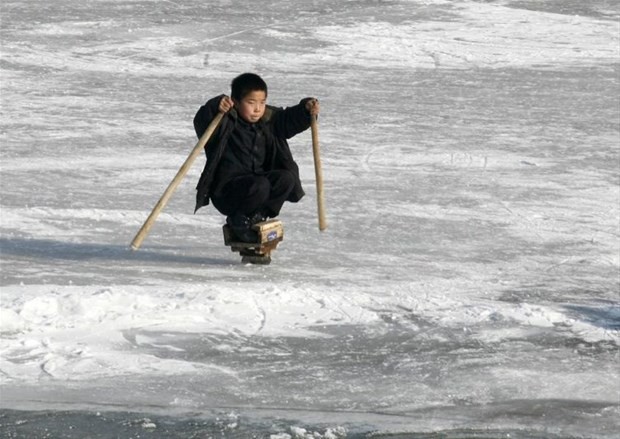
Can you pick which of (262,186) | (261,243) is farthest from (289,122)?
(261,243)

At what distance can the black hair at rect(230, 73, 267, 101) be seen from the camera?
294 inches

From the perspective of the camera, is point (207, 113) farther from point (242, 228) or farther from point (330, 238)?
point (330, 238)

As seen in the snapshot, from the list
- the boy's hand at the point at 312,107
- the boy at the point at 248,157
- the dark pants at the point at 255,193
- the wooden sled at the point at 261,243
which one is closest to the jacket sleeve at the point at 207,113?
the boy at the point at 248,157

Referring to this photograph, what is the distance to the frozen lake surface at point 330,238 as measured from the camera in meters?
5.52

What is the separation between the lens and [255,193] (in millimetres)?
7570

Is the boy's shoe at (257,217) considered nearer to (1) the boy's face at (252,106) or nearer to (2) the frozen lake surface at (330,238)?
(2) the frozen lake surface at (330,238)

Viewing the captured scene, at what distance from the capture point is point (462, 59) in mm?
14336

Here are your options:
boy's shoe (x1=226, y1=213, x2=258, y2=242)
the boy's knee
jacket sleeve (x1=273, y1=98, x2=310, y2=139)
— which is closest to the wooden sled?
boy's shoe (x1=226, y1=213, x2=258, y2=242)

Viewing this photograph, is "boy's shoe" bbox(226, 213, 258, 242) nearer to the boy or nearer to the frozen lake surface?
the boy

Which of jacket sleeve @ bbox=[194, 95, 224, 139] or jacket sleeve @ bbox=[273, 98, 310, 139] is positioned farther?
jacket sleeve @ bbox=[273, 98, 310, 139]

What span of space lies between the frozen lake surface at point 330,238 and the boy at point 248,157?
0.31 m

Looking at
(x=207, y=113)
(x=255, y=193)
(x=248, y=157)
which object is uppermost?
(x=207, y=113)

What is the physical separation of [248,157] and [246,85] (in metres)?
0.38

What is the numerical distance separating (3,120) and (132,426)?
687cm
